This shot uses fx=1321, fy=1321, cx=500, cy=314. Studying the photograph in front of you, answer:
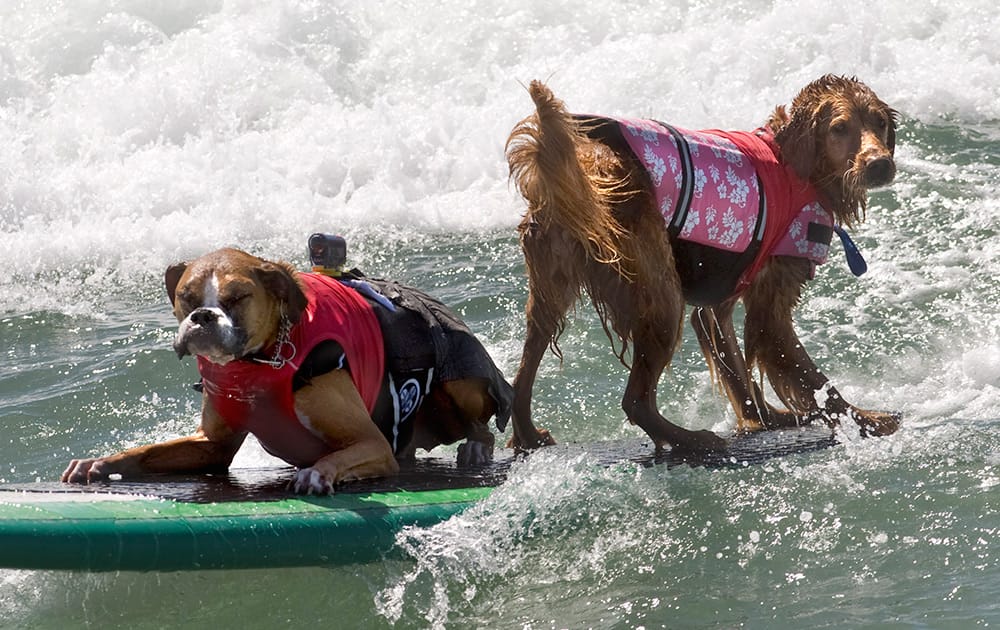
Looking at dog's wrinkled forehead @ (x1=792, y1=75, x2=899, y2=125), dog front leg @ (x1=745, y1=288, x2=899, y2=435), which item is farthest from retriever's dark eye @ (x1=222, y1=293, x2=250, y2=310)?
dog's wrinkled forehead @ (x1=792, y1=75, x2=899, y2=125)

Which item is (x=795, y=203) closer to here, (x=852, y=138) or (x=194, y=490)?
(x=852, y=138)

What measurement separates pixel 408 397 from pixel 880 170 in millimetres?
2242

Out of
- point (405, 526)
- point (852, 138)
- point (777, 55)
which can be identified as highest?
point (777, 55)

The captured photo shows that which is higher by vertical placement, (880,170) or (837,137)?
(837,137)

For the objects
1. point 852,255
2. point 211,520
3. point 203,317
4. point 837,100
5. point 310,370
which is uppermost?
point 837,100

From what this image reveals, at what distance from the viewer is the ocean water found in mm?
4527

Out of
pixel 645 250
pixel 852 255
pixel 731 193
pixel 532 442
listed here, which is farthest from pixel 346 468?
pixel 852 255

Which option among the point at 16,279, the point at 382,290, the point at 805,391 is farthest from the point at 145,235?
the point at 805,391

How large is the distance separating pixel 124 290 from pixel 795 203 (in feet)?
17.1

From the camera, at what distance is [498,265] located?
939 centimetres

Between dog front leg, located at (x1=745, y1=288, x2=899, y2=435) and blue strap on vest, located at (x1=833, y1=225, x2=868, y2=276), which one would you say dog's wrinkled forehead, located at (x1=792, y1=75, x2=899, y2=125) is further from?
dog front leg, located at (x1=745, y1=288, x2=899, y2=435)

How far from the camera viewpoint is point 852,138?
19.1 ft

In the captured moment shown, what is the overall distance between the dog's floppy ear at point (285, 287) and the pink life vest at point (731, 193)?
156 centimetres

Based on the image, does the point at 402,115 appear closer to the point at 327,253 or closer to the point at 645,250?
the point at 327,253
